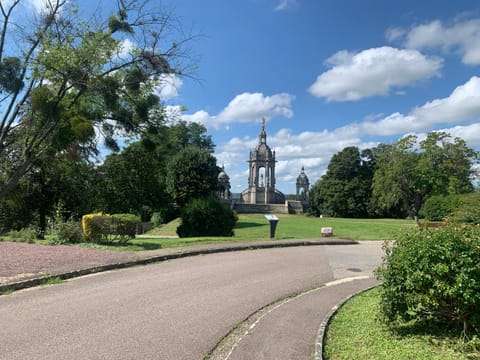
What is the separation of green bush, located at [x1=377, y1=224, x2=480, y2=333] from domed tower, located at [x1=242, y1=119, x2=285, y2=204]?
220 feet

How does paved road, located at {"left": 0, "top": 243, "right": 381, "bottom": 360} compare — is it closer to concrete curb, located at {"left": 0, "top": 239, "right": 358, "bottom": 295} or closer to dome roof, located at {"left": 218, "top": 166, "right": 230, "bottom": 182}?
concrete curb, located at {"left": 0, "top": 239, "right": 358, "bottom": 295}

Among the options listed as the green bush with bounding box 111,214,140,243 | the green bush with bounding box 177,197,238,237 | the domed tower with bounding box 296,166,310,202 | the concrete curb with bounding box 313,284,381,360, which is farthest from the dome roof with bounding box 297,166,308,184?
the concrete curb with bounding box 313,284,381,360

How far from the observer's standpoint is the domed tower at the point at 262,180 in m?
72.3

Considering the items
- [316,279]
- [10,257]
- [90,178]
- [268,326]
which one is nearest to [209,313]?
[268,326]

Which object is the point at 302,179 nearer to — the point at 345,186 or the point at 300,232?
the point at 345,186

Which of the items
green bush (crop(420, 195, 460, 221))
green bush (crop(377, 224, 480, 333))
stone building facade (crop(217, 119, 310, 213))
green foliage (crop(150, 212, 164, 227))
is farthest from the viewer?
stone building facade (crop(217, 119, 310, 213))

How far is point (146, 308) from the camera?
6348 mm

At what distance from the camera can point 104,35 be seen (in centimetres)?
1600

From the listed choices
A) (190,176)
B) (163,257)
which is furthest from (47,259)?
(190,176)

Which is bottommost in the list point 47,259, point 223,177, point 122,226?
point 47,259

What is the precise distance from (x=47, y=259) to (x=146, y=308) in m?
5.51

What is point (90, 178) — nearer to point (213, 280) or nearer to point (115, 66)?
point (115, 66)

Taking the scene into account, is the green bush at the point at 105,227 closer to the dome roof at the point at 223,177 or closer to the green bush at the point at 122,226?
the green bush at the point at 122,226

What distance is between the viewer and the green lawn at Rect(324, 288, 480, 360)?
4.30m
